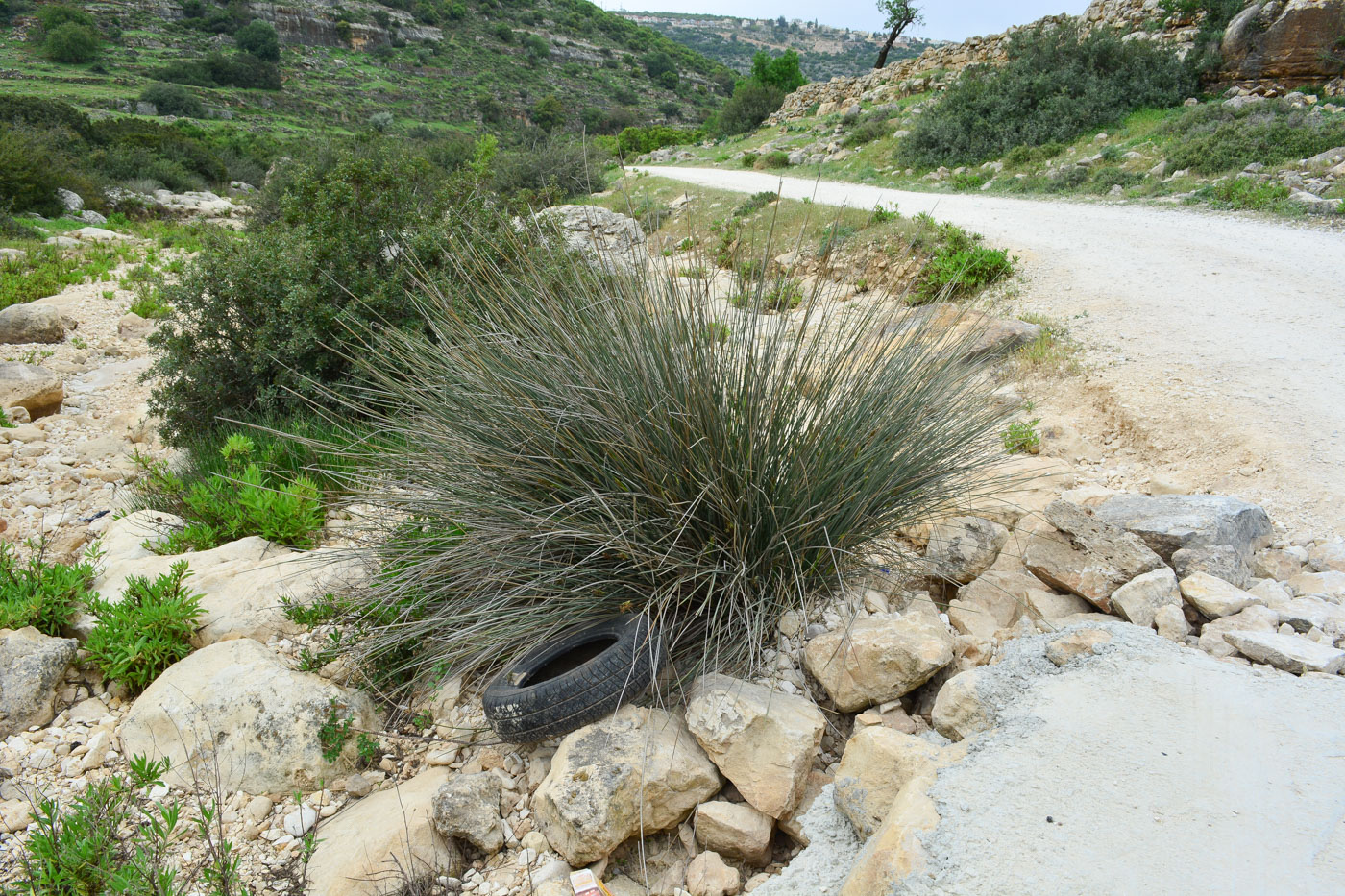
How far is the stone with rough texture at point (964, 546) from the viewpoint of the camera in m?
3.02

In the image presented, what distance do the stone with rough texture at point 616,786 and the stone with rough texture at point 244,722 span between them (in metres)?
0.87

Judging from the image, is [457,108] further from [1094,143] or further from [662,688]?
[662,688]

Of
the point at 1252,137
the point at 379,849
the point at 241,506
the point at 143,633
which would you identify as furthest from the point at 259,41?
the point at 379,849

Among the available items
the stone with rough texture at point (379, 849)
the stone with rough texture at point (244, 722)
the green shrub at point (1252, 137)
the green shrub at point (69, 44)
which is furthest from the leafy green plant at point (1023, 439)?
the green shrub at point (69, 44)

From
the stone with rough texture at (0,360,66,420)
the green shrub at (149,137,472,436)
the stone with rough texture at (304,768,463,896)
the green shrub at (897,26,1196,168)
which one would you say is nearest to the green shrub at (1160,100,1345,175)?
the green shrub at (897,26,1196,168)

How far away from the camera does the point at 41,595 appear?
303cm

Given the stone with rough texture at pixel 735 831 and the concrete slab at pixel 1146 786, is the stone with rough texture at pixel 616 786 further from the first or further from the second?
the concrete slab at pixel 1146 786

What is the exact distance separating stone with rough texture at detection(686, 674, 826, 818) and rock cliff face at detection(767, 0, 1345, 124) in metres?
17.1

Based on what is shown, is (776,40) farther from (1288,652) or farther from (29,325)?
(1288,652)

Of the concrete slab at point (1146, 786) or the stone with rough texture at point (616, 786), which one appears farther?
the stone with rough texture at point (616, 786)

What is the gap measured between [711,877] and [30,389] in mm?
7747

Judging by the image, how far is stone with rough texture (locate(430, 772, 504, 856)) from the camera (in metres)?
2.10

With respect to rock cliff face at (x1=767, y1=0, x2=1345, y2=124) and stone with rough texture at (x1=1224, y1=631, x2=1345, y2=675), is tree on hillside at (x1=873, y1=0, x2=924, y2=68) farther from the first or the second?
stone with rough texture at (x1=1224, y1=631, x2=1345, y2=675)

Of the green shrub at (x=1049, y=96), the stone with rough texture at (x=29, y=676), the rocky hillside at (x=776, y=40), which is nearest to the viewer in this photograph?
the stone with rough texture at (x=29, y=676)
